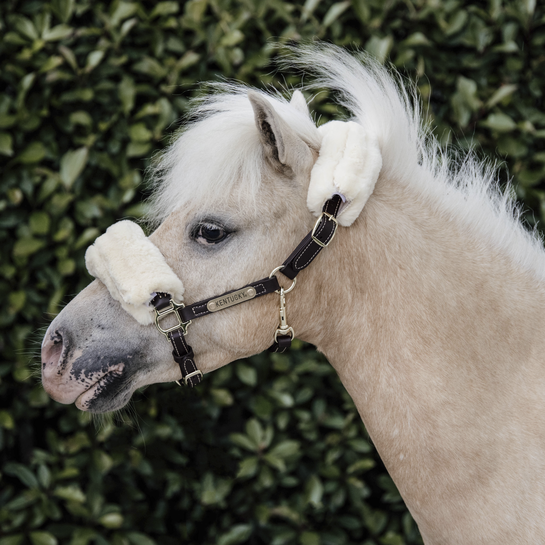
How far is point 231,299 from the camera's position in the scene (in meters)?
1.16

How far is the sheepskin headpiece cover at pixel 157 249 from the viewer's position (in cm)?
112

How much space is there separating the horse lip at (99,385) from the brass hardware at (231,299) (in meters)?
0.26

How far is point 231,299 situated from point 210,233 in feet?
0.55

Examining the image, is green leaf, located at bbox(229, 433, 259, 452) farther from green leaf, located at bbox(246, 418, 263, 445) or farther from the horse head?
the horse head

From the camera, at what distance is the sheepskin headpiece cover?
3.66ft

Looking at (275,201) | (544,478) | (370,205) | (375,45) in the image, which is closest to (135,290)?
(275,201)

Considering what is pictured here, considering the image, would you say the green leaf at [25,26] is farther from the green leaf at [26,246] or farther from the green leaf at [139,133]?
the green leaf at [26,246]

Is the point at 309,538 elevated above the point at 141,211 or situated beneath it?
situated beneath

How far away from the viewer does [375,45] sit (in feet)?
7.21

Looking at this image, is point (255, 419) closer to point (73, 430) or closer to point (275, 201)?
point (73, 430)

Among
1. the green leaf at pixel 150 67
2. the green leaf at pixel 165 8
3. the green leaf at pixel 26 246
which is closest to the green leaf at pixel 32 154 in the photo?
the green leaf at pixel 26 246

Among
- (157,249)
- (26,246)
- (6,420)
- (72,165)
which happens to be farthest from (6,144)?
(157,249)

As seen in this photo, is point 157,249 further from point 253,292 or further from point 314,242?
point 314,242

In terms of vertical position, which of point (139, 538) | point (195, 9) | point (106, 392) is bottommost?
point (139, 538)
